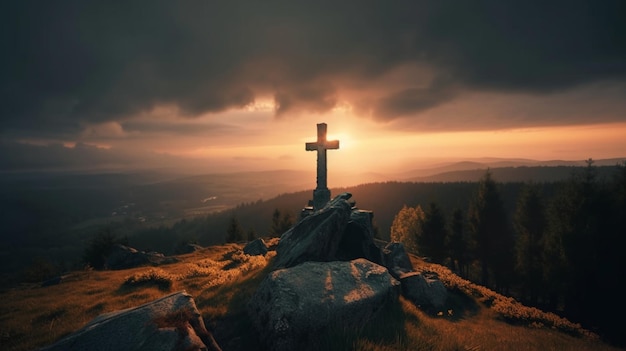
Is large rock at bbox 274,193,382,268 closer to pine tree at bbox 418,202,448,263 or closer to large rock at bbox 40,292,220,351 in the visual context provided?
large rock at bbox 40,292,220,351

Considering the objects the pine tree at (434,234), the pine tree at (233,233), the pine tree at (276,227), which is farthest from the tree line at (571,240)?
the pine tree at (233,233)

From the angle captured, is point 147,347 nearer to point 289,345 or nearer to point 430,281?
point 289,345

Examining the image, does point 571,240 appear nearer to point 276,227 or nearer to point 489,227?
point 489,227

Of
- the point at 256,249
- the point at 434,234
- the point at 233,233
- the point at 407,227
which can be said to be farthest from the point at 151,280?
the point at 407,227

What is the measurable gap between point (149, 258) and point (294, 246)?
72.8ft

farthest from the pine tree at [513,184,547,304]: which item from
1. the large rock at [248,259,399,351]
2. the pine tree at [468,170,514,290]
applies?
the large rock at [248,259,399,351]

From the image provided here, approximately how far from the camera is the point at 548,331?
53.3 feet

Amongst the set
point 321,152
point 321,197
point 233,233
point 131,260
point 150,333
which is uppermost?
point 321,152

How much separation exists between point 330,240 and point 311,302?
713 centimetres

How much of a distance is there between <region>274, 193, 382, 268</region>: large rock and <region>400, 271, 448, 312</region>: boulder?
6.79ft

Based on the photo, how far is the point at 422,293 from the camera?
647 inches

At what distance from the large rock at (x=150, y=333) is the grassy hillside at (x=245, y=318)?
2.13 m

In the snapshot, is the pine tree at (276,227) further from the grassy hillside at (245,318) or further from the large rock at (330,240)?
the large rock at (330,240)

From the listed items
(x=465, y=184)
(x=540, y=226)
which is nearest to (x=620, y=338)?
(x=540, y=226)
